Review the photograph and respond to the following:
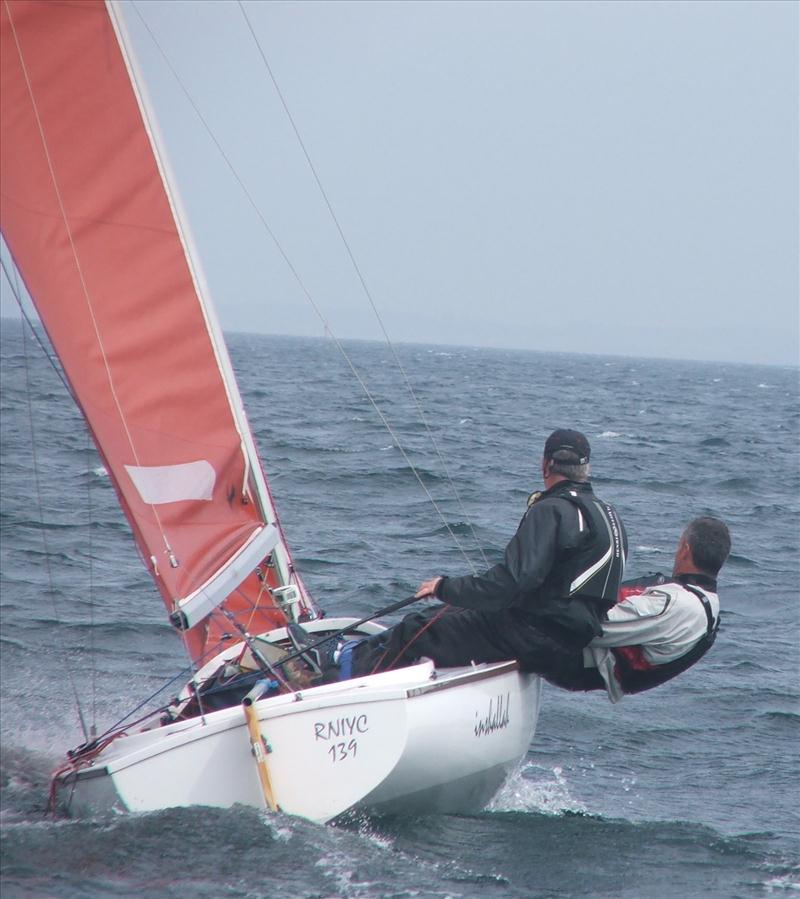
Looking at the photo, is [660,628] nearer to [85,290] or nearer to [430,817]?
[430,817]

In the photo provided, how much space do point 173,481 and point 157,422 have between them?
0.24 meters

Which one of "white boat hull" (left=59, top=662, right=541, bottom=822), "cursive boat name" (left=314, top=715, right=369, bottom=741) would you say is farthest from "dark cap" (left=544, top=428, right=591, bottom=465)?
"cursive boat name" (left=314, top=715, right=369, bottom=741)

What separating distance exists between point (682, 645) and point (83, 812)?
7.45 ft

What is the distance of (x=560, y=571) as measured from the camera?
15.9 feet

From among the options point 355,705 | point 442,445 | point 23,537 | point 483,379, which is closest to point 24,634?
point 23,537

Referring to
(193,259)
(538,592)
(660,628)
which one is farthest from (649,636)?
(193,259)

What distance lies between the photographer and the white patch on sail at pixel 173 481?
206 inches

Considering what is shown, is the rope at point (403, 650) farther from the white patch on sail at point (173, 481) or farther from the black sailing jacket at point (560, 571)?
the white patch on sail at point (173, 481)

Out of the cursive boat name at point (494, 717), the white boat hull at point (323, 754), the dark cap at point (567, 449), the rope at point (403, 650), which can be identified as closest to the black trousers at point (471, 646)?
the rope at point (403, 650)

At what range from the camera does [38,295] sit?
5.12 metres

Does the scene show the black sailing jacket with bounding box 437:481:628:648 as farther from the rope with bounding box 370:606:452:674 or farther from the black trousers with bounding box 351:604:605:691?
the rope with bounding box 370:606:452:674

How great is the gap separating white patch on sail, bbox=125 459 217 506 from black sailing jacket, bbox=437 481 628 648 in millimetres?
1117

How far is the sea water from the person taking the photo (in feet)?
14.3

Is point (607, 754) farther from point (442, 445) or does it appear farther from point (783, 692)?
point (442, 445)
